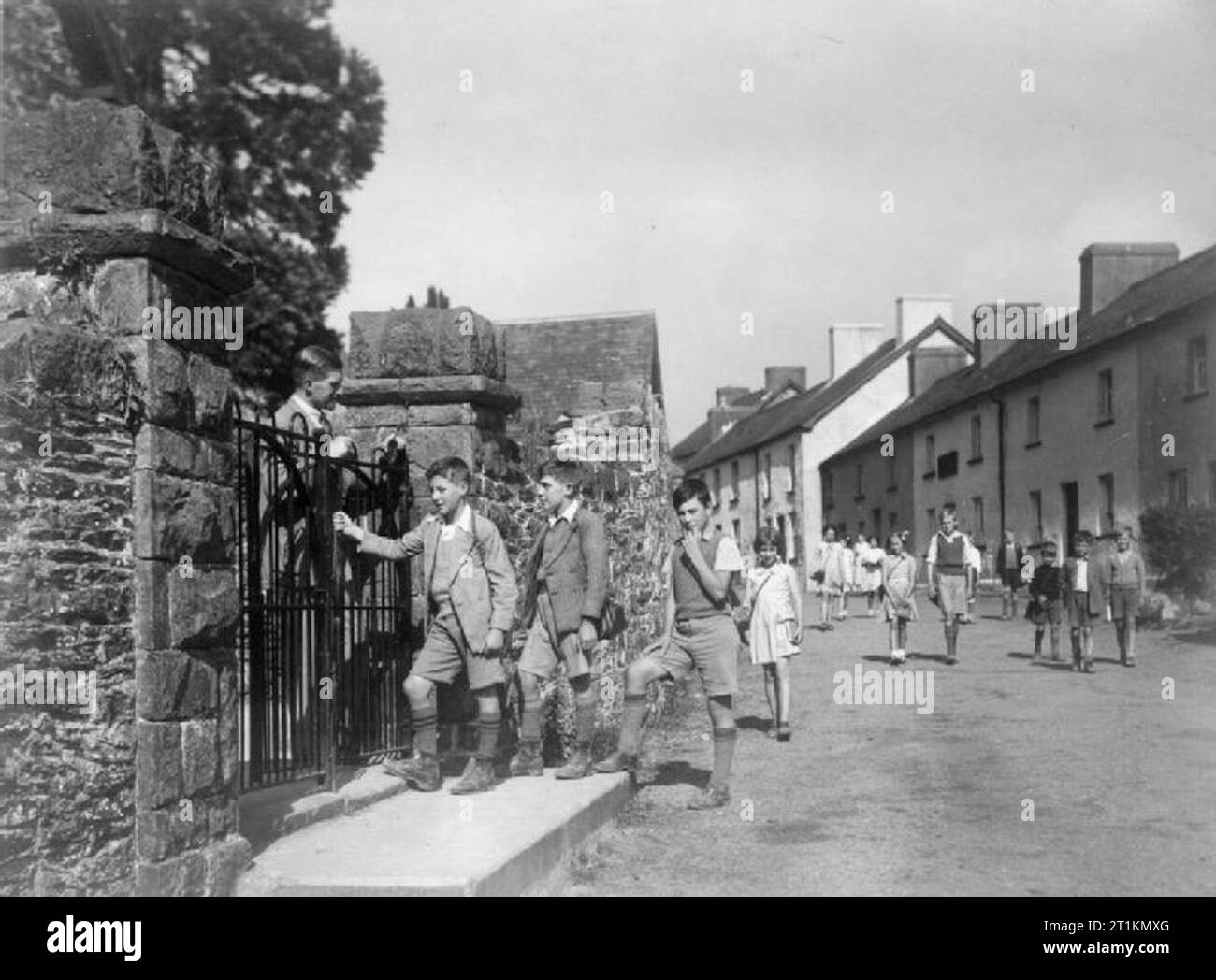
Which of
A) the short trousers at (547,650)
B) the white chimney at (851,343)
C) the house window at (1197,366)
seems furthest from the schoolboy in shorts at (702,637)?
the white chimney at (851,343)

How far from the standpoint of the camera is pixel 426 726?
278 inches

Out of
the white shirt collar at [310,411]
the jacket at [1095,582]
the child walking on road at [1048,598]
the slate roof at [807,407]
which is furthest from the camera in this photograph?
the slate roof at [807,407]

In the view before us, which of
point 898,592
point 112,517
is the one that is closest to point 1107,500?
point 898,592

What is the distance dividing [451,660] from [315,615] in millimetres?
801

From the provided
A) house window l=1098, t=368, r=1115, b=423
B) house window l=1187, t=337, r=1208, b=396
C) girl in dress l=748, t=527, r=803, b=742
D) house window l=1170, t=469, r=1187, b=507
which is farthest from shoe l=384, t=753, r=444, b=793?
house window l=1098, t=368, r=1115, b=423

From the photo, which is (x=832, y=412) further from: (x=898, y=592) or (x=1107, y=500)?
(x=898, y=592)

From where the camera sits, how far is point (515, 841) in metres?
5.66

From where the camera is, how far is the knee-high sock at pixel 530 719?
308 inches

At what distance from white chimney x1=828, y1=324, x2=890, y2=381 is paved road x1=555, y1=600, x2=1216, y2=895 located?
43.2 meters

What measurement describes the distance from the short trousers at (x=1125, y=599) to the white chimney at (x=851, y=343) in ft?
134

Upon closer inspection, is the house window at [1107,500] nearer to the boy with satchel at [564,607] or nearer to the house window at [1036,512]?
the house window at [1036,512]

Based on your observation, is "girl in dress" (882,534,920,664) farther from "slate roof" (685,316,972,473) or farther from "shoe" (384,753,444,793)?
"slate roof" (685,316,972,473)
